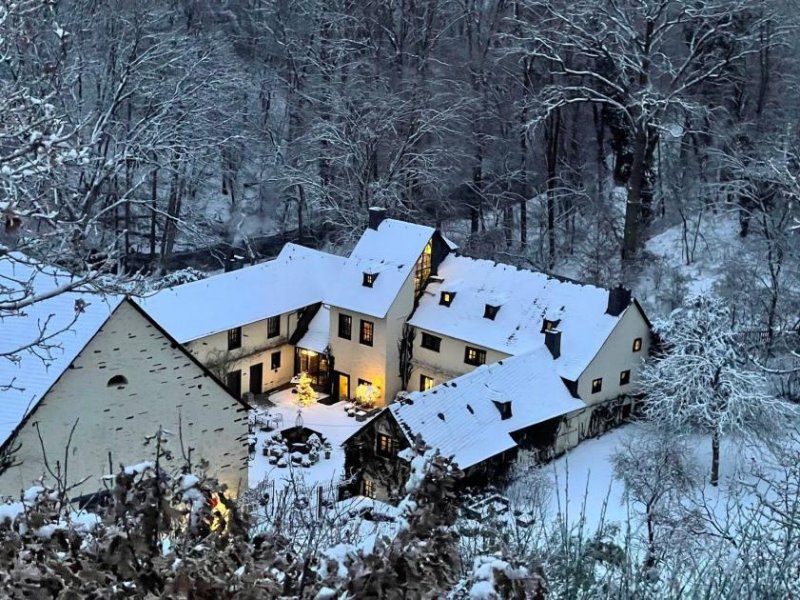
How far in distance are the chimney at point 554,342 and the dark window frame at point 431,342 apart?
357 centimetres

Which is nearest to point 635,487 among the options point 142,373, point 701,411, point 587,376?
point 701,411

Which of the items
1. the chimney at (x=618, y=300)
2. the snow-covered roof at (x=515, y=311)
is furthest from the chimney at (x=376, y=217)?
the chimney at (x=618, y=300)

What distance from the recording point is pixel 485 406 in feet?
77.3

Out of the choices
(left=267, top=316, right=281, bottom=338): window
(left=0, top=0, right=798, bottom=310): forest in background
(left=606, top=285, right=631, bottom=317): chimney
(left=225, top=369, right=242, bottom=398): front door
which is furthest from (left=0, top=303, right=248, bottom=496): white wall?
(left=0, top=0, right=798, bottom=310): forest in background

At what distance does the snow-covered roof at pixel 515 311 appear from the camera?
2622cm

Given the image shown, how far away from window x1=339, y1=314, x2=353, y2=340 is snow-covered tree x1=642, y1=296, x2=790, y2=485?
9.10 meters

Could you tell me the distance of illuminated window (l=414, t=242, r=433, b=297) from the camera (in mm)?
28922

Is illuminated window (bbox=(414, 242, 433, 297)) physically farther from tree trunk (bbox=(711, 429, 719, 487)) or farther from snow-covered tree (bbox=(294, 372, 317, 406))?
tree trunk (bbox=(711, 429, 719, 487))

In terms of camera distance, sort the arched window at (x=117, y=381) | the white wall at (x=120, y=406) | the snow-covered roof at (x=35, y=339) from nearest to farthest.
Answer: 1. the snow-covered roof at (x=35, y=339)
2. the white wall at (x=120, y=406)
3. the arched window at (x=117, y=381)

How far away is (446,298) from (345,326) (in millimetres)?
3189

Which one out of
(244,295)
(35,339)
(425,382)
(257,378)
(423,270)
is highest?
(35,339)

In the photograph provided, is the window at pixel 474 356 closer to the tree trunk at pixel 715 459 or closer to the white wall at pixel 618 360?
the white wall at pixel 618 360

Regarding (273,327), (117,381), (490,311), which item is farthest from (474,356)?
(117,381)

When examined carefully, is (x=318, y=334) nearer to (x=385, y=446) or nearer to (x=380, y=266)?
(x=380, y=266)
